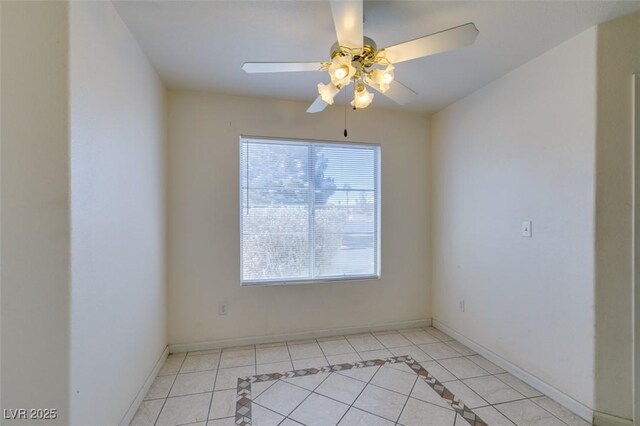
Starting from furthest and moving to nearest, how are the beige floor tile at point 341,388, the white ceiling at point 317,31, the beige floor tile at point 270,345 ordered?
the beige floor tile at point 270,345 → the beige floor tile at point 341,388 → the white ceiling at point 317,31

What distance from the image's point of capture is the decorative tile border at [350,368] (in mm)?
1789

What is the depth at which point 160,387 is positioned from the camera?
2104mm

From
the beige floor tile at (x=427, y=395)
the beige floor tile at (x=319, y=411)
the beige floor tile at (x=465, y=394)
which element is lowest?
the beige floor tile at (x=319, y=411)

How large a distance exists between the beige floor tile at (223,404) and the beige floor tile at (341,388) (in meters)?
0.59

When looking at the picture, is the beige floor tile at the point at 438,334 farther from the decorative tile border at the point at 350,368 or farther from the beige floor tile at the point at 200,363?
the beige floor tile at the point at 200,363

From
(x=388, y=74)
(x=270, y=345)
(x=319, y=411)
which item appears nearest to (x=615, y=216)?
(x=388, y=74)

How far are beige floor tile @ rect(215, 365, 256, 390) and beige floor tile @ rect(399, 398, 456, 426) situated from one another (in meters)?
1.18

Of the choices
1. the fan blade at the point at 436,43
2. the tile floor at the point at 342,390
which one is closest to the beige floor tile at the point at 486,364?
the tile floor at the point at 342,390

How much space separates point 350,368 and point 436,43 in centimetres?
235

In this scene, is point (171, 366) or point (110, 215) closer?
point (110, 215)

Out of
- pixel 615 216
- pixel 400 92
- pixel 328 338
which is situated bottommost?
pixel 328 338

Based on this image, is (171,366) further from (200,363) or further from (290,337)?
(290,337)

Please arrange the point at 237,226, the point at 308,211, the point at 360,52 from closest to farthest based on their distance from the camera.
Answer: the point at 360,52
the point at 237,226
the point at 308,211

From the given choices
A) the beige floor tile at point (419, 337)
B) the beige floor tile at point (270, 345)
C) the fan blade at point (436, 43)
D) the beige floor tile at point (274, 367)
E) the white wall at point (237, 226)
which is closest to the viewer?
the fan blade at point (436, 43)
